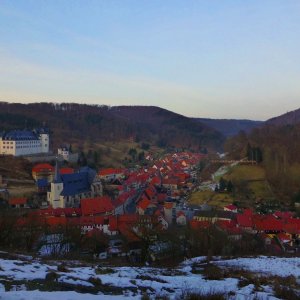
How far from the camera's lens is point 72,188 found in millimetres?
47594

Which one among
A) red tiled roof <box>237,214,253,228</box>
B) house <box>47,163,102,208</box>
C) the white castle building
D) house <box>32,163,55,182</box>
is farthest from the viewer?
the white castle building

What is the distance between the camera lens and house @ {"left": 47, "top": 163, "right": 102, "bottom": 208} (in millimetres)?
45344

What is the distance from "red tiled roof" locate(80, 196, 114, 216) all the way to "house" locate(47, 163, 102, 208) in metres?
5.98

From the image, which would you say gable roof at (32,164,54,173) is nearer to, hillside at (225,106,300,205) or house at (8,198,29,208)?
house at (8,198,29,208)

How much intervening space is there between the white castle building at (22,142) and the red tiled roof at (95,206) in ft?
88.1

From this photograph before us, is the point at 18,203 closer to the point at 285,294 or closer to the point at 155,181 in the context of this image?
the point at 155,181

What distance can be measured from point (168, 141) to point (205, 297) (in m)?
142

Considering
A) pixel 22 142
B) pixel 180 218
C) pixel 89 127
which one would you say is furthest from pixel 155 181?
pixel 89 127

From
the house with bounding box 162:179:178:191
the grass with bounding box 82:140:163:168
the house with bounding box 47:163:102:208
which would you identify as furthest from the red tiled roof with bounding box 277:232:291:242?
the grass with bounding box 82:140:163:168

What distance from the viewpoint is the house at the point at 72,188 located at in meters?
45.3

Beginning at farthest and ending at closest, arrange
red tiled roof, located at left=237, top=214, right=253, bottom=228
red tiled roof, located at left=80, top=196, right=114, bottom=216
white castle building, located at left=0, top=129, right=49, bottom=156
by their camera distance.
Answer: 1. white castle building, located at left=0, top=129, right=49, bottom=156
2. red tiled roof, located at left=80, top=196, right=114, bottom=216
3. red tiled roof, located at left=237, top=214, right=253, bottom=228

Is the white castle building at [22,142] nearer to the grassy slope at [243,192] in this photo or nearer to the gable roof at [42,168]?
the gable roof at [42,168]

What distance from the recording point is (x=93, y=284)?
24.7 feet

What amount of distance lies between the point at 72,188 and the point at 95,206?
8368mm
